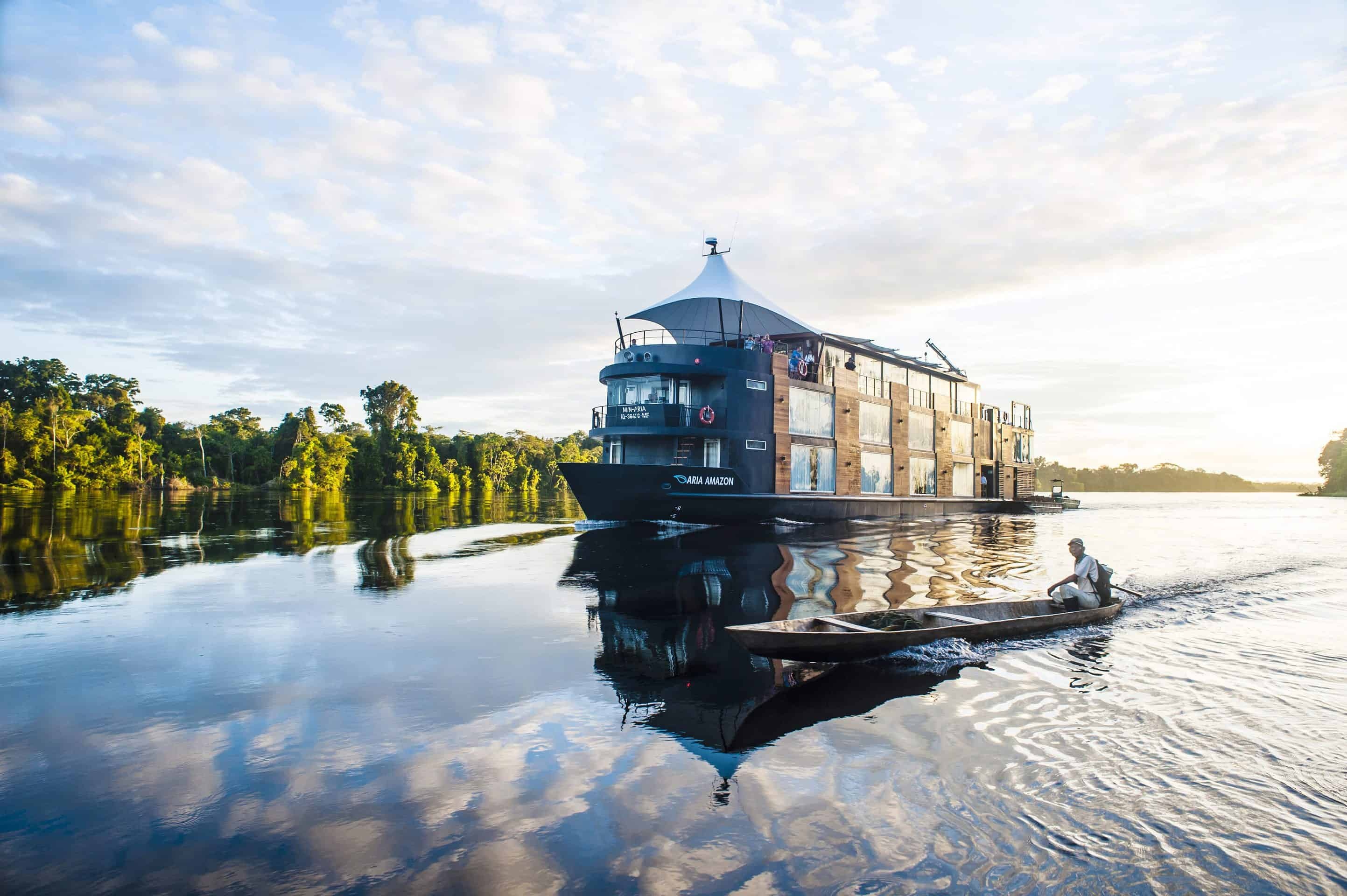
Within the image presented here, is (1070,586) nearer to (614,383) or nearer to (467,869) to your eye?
(467,869)

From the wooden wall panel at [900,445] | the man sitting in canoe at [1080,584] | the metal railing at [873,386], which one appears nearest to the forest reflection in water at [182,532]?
the man sitting in canoe at [1080,584]

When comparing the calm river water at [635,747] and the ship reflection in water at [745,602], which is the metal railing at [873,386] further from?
the calm river water at [635,747]

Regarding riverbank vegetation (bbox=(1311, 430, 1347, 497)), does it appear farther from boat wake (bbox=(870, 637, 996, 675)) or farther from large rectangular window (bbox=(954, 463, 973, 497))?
boat wake (bbox=(870, 637, 996, 675))

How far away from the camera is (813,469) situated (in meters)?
34.0

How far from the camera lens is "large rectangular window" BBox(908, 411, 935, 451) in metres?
41.6

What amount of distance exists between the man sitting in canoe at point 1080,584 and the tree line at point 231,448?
54.8 m

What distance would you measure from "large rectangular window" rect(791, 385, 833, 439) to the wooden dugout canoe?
2100 centimetres

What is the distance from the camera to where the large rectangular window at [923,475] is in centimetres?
4159

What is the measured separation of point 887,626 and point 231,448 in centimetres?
9981

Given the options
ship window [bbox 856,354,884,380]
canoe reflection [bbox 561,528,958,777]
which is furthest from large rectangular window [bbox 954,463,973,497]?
canoe reflection [bbox 561,528,958,777]

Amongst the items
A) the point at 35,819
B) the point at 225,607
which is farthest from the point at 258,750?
the point at 225,607

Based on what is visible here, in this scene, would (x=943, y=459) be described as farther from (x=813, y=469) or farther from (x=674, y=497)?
(x=674, y=497)

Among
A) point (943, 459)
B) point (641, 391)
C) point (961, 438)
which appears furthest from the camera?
point (961, 438)

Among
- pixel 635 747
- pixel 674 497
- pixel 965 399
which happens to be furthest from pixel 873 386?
pixel 635 747
